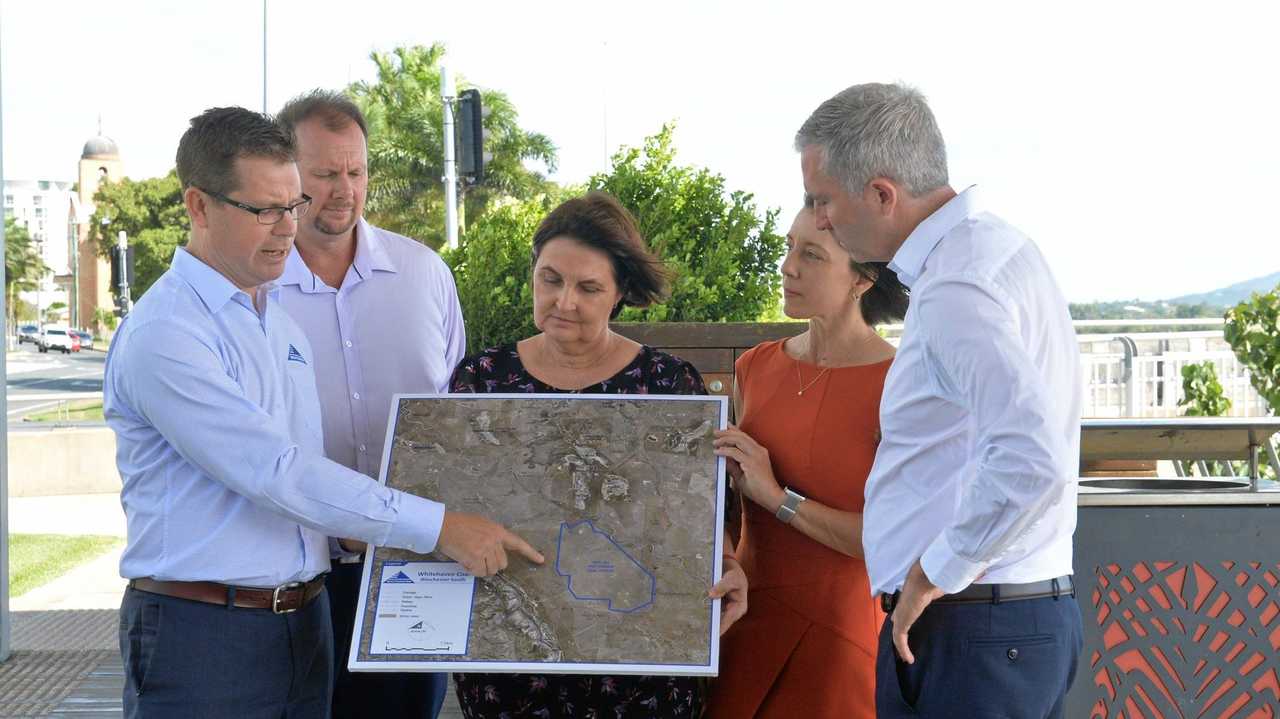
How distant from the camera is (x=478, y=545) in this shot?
2473 mm

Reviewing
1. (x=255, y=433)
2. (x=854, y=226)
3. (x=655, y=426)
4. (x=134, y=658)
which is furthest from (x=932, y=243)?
(x=134, y=658)

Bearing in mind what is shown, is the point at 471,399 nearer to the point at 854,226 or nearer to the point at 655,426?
the point at 655,426

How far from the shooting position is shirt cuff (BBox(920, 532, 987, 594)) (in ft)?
6.50

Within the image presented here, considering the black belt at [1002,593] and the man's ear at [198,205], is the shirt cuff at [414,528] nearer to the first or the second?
the man's ear at [198,205]

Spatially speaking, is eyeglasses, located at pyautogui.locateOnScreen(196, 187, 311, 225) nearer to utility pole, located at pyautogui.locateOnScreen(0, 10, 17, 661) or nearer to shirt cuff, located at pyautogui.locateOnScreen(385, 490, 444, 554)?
shirt cuff, located at pyautogui.locateOnScreen(385, 490, 444, 554)

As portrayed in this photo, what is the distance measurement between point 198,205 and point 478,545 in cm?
85

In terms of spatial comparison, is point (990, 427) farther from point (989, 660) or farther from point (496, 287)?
point (496, 287)

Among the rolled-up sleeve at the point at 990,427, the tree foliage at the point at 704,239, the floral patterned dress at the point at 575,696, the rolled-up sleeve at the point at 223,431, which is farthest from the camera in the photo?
the tree foliage at the point at 704,239

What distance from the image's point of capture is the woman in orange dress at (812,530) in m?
2.69

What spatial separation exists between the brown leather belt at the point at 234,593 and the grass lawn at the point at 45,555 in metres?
7.70

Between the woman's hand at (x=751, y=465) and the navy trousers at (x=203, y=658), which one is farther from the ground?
the woman's hand at (x=751, y=465)

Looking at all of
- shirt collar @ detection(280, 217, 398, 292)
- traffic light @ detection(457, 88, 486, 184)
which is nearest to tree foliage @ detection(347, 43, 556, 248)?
traffic light @ detection(457, 88, 486, 184)

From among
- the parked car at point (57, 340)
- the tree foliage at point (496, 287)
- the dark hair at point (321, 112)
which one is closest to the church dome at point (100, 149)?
the parked car at point (57, 340)

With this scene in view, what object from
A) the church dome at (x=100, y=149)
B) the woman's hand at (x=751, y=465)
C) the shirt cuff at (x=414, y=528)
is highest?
the church dome at (x=100, y=149)
